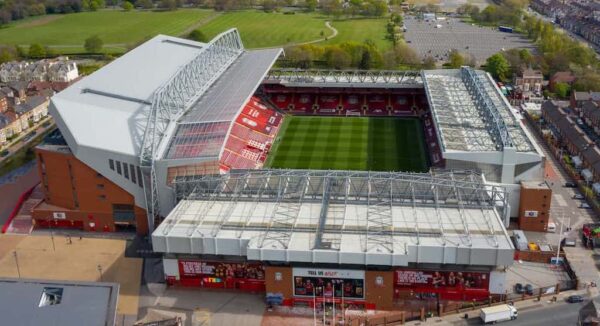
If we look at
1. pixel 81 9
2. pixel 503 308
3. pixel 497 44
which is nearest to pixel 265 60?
pixel 503 308

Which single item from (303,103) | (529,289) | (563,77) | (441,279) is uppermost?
(563,77)

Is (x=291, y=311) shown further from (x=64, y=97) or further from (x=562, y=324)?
(x=64, y=97)

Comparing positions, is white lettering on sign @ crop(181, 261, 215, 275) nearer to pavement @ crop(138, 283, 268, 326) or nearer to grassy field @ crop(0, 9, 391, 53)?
pavement @ crop(138, 283, 268, 326)

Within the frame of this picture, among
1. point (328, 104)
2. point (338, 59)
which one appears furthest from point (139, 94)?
point (338, 59)

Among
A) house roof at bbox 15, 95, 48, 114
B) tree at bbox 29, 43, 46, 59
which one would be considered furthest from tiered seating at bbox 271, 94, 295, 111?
tree at bbox 29, 43, 46, 59

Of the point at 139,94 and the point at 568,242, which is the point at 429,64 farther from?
the point at 568,242
